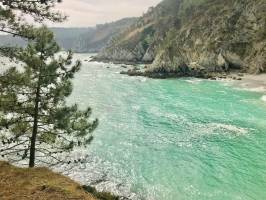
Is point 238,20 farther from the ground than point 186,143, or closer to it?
farther from the ground

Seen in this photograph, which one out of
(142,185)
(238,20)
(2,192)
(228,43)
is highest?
(238,20)

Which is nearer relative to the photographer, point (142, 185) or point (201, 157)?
point (142, 185)

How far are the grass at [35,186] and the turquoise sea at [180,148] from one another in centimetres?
1009

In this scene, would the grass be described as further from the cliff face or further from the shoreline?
the cliff face

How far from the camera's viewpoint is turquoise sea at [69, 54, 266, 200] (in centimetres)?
3547

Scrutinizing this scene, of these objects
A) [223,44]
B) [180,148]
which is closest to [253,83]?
[223,44]

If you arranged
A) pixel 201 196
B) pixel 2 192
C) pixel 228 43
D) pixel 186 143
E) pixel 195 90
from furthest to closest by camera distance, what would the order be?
pixel 228 43
pixel 195 90
pixel 186 143
pixel 201 196
pixel 2 192

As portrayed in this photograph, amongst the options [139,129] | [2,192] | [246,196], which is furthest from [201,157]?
[2,192]

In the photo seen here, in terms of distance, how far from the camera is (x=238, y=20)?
148 metres

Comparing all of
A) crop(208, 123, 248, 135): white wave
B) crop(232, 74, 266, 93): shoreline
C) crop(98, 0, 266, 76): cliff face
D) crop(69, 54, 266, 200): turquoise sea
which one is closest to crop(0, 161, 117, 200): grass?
crop(69, 54, 266, 200): turquoise sea

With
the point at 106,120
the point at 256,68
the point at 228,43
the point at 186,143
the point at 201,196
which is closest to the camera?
the point at 201,196

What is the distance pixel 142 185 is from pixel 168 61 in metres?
119

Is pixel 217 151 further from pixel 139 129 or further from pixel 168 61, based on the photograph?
pixel 168 61

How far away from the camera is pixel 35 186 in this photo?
74.6 feet
